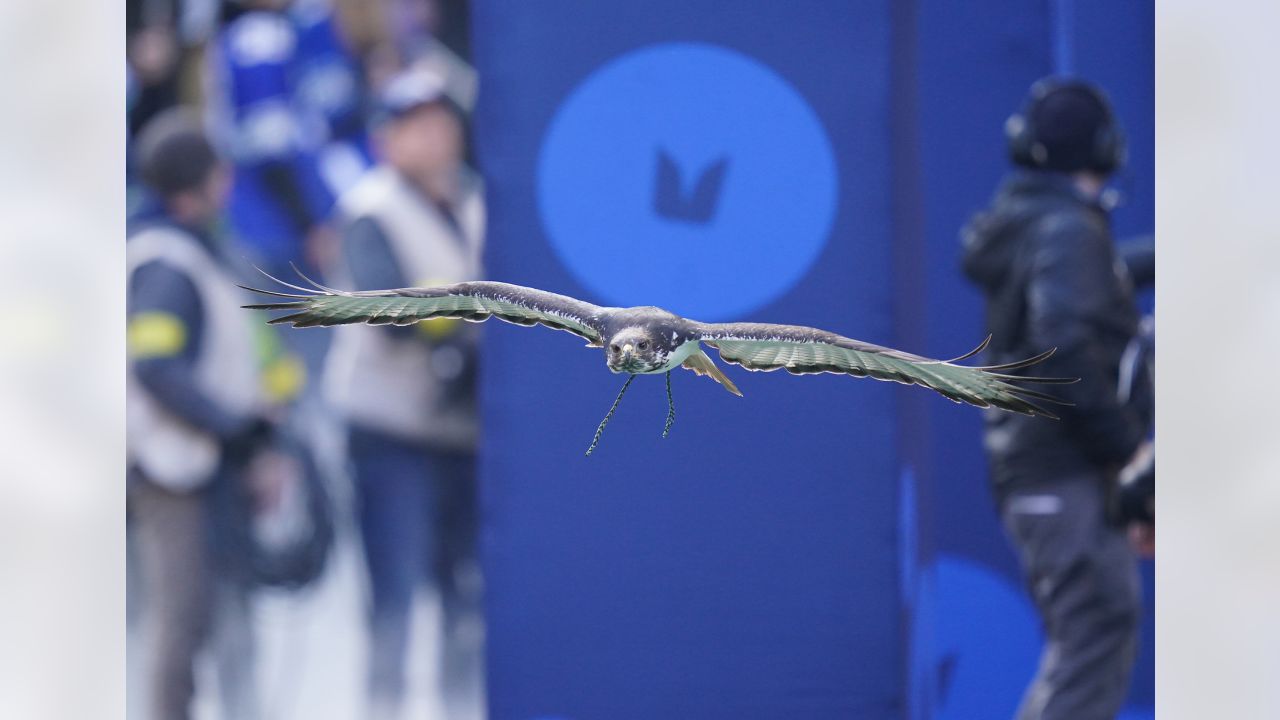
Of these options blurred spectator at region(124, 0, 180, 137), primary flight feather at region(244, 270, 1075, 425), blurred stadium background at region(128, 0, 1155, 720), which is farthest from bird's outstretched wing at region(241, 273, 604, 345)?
blurred spectator at region(124, 0, 180, 137)

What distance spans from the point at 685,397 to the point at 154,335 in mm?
1395

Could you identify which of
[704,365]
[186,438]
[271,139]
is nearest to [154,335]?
[186,438]

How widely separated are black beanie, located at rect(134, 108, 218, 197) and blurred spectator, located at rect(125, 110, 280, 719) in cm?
1

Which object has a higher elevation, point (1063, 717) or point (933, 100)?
point (933, 100)

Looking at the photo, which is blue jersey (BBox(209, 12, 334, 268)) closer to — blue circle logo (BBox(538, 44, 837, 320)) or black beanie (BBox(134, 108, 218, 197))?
black beanie (BBox(134, 108, 218, 197))

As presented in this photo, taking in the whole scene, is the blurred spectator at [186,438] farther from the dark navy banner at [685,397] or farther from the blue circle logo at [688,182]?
the blue circle logo at [688,182]

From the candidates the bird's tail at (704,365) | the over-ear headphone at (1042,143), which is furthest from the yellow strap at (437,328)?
the over-ear headphone at (1042,143)

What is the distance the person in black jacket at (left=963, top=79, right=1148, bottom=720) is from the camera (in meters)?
2.96

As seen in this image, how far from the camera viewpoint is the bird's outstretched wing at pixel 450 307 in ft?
6.42

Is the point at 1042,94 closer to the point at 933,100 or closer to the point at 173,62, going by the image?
the point at 933,100

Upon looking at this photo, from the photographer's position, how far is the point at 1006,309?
3031 mm

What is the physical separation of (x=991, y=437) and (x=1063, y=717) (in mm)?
719

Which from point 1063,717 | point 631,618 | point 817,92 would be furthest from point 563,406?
point 1063,717

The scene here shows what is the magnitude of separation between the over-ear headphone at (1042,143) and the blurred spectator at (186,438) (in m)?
2.06
